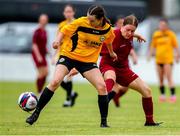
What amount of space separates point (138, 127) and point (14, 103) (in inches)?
309

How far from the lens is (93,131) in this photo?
41.7 ft

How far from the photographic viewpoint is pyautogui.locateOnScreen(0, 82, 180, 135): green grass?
1280 cm

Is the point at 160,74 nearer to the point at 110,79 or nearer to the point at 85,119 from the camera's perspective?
the point at 85,119

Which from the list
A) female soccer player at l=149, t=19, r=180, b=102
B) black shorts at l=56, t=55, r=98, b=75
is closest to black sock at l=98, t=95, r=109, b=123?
black shorts at l=56, t=55, r=98, b=75

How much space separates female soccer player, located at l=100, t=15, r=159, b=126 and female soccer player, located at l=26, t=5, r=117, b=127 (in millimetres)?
465

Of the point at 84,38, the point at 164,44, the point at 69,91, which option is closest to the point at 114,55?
the point at 84,38

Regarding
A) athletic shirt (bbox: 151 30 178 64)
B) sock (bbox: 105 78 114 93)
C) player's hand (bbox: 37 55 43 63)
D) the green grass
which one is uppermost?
athletic shirt (bbox: 151 30 178 64)

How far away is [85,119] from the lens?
50.9ft

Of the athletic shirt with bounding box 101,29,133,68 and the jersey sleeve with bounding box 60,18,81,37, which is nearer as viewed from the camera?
the jersey sleeve with bounding box 60,18,81,37

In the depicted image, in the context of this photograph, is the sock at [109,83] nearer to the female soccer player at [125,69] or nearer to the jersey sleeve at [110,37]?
the female soccer player at [125,69]

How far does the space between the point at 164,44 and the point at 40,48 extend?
3.66m

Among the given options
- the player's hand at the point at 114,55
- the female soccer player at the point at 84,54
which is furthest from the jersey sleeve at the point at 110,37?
the player's hand at the point at 114,55

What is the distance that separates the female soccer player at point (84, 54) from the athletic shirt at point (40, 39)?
946 cm

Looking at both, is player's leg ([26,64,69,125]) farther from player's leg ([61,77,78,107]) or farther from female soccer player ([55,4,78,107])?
player's leg ([61,77,78,107])
